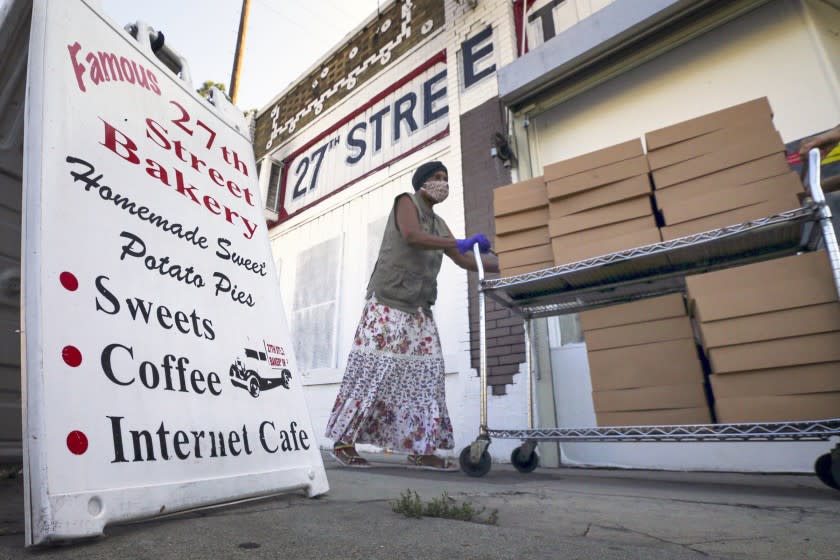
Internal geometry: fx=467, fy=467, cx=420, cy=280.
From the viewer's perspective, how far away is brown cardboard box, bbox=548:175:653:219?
2207 mm

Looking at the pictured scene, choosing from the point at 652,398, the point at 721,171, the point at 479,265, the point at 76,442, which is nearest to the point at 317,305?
the point at 479,265

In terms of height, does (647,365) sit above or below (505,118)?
below

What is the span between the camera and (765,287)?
1.77 metres

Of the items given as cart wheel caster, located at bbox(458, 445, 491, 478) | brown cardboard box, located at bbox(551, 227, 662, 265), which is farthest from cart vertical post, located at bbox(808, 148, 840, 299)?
cart wheel caster, located at bbox(458, 445, 491, 478)

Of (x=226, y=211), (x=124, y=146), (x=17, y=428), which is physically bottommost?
(x=17, y=428)

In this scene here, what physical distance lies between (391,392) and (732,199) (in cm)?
188

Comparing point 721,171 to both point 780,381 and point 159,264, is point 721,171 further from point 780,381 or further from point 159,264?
point 159,264

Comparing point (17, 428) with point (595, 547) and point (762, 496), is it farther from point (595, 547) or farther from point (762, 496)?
point (762, 496)

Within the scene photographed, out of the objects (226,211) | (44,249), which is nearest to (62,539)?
(44,249)

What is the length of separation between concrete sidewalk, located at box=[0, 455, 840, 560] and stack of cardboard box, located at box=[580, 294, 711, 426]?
0.36 metres

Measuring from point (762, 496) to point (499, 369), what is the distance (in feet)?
6.13

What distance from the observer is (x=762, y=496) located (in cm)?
165

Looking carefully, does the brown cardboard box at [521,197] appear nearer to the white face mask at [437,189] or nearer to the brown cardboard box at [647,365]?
the white face mask at [437,189]

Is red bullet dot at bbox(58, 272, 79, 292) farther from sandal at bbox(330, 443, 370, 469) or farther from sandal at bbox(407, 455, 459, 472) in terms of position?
sandal at bbox(407, 455, 459, 472)
